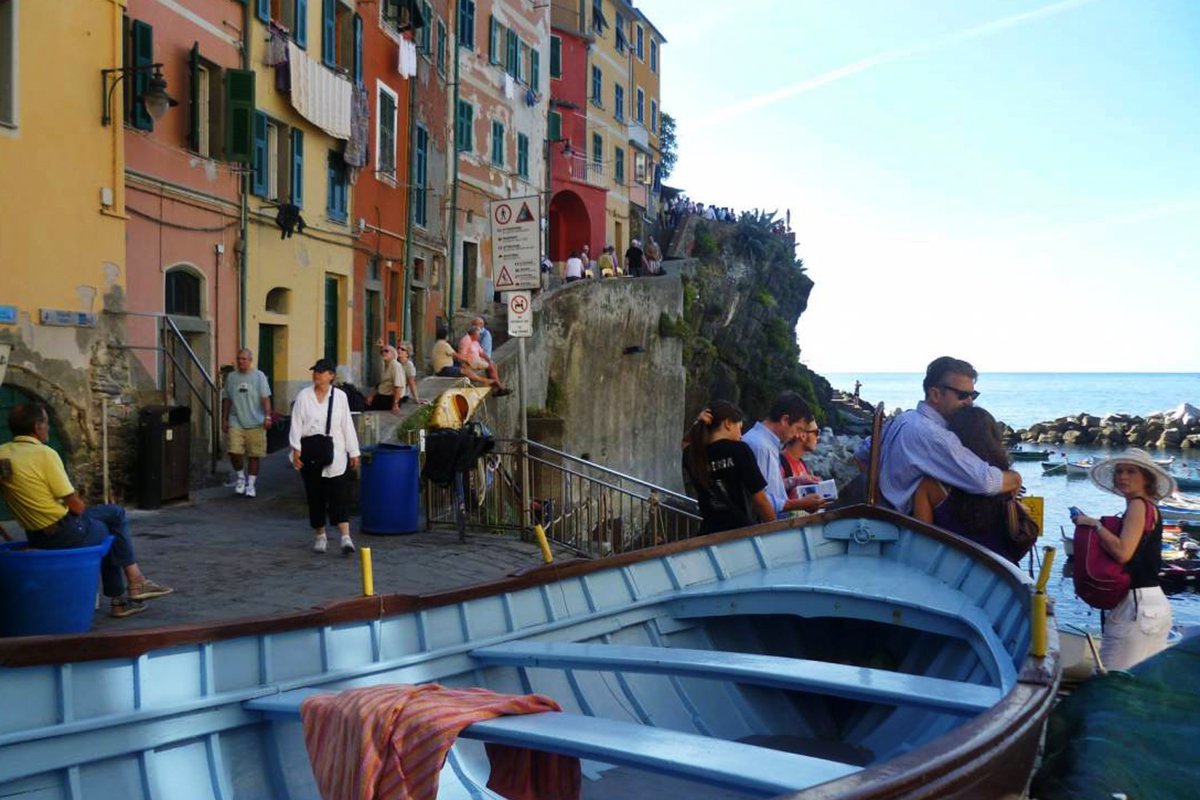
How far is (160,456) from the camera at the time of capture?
11594mm

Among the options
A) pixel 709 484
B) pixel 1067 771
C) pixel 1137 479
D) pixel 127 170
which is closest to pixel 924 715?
pixel 1067 771

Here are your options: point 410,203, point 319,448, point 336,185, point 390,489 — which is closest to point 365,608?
point 319,448

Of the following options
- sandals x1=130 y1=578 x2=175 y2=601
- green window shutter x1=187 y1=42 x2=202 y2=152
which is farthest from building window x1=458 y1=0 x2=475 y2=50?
sandals x1=130 y1=578 x2=175 y2=601

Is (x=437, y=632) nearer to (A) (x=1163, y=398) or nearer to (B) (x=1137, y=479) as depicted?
(B) (x=1137, y=479)

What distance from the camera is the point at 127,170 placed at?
12.9 m

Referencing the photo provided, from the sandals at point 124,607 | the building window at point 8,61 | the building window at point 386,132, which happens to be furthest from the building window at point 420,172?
the sandals at point 124,607

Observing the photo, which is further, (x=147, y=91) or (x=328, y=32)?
(x=328, y=32)

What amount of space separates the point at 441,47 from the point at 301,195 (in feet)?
28.8

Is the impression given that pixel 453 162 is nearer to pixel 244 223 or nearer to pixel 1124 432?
pixel 244 223

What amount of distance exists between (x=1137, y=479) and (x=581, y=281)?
19593 mm

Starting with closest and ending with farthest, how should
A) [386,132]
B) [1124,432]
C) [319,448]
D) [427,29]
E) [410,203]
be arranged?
1. [319,448]
2. [386,132]
3. [410,203]
4. [427,29]
5. [1124,432]

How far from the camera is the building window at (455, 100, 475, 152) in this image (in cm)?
2555

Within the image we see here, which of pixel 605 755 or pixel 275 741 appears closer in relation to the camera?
pixel 605 755

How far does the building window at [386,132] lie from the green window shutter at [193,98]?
637 centimetres
